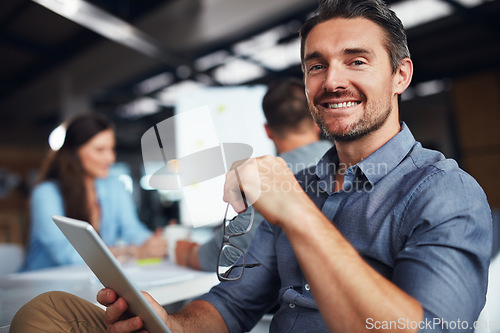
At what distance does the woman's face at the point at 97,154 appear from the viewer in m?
2.43

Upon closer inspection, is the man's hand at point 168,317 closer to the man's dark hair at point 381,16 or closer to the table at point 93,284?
the table at point 93,284

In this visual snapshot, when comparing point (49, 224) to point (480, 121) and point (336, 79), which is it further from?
point (480, 121)

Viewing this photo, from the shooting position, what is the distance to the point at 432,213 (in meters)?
0.78

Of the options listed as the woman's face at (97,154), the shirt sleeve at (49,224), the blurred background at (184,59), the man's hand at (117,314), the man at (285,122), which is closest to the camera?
the man's hand at (117,314)

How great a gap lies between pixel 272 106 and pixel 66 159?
1394mm

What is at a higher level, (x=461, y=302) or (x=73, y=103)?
(x=73, y=103)

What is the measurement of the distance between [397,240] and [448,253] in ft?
0.45

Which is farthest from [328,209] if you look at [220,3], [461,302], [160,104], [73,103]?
[160,104]

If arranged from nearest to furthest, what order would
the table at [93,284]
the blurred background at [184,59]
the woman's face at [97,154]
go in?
the table at [93,284] < the woman's face at [97,154] < the blurred background at [184,59]

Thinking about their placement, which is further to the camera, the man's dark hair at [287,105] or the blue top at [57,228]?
the blue top at [57,228]

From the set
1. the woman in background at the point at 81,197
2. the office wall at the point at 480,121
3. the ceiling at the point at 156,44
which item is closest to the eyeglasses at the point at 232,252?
the woman in background at the point at 81,197

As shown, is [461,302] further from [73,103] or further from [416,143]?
[73,103]

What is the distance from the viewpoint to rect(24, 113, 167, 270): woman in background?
7.25ft

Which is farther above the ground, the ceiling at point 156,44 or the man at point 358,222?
the ceiling at point 156,44
